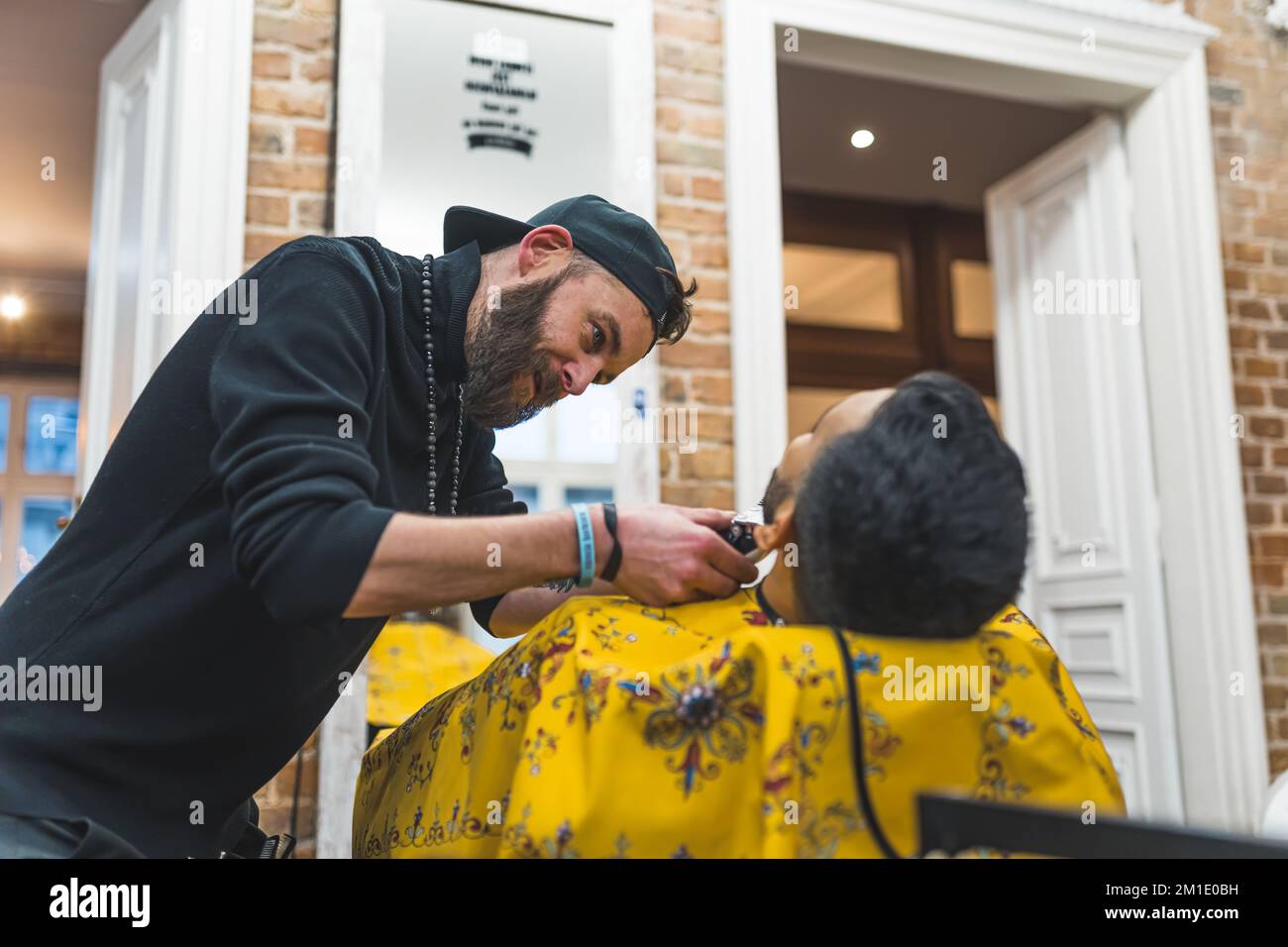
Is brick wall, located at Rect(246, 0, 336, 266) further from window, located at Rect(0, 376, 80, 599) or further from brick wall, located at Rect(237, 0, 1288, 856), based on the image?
window, located at Rect(0, 376, 80, 599)

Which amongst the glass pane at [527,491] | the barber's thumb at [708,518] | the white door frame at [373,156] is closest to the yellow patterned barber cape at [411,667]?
the white door frame at [373,156]

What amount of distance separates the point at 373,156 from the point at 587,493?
1023 millimetres

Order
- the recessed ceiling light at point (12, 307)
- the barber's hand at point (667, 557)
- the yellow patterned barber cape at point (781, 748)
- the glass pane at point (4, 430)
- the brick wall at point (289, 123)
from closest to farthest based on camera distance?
the yellow patterned barber cape at point (781, 748)
the barber's hand at point (667, 557)
the brick wall at point (289, 123)
the recessed ceiling light at point (12, 307)
the glass pane at point (4, 430)

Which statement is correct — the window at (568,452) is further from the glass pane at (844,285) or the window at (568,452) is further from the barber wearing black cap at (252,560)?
the glass pane at (844,285)

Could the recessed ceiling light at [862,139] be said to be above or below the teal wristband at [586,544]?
above

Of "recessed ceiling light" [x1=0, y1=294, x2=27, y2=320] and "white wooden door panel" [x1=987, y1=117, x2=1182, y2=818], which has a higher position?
"recessed ceiling light" [x1=0, y1=294, x2=27, y2=320]

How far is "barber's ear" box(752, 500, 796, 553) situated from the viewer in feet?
3.74

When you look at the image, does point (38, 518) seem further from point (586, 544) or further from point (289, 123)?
point (586, 544)

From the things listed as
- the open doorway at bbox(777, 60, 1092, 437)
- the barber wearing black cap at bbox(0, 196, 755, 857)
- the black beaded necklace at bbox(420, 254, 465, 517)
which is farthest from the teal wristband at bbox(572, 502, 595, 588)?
the open doorway at bbox(777, 60, 1092, 437)

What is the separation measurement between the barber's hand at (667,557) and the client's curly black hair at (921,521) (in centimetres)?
18

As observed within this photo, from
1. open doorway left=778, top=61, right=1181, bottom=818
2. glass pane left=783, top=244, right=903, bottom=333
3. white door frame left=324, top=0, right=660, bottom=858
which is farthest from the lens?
glass pane left=783, top=244, right=903, bottom=333

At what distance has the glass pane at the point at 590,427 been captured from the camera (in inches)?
108

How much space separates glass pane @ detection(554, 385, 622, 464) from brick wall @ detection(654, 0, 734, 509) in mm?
154

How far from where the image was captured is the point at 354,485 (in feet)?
3.59
